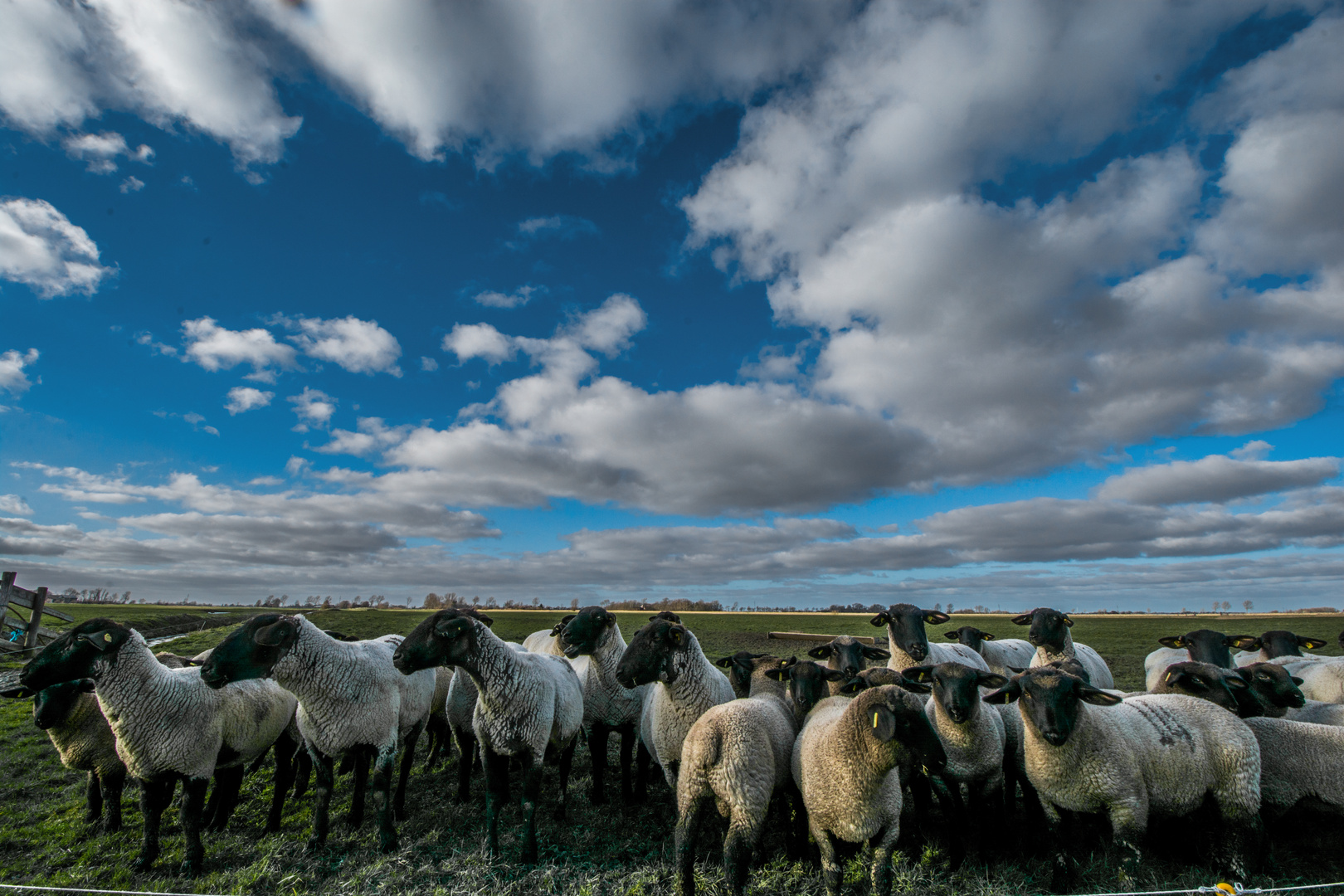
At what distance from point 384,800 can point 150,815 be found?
2733mm

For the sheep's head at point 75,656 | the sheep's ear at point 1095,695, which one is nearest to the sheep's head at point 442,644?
the sheep's head at point 75,656

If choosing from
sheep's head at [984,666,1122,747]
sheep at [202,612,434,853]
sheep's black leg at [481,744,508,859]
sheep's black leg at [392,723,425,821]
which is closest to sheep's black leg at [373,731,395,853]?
sheep at [202,612,434,853]

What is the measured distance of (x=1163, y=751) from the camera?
5.97 metres

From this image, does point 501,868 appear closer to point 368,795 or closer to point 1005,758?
point 368,795

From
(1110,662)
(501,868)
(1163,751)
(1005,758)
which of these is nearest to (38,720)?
(501,868)

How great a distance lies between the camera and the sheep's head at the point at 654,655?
21.8 ft

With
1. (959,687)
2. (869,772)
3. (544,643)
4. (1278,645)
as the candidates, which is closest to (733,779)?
(869,772)

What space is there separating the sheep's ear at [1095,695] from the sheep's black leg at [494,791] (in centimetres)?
691

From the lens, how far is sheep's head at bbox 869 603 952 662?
9539mm

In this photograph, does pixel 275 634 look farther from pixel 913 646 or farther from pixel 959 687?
pixel 913 646

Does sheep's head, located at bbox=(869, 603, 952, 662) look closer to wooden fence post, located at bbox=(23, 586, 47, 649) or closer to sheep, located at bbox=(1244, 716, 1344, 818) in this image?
sheep, located at bbox=(1244, 716, 1344, 818)

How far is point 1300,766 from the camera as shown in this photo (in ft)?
19.9

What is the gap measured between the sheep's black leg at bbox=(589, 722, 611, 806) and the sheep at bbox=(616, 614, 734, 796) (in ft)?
6.56

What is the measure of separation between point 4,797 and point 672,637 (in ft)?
37.5
